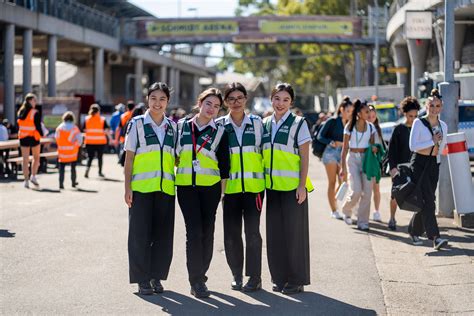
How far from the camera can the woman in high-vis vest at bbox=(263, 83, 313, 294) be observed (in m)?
8.28

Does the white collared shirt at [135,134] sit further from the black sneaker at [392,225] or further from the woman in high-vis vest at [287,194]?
the black sneaker at [392,225]

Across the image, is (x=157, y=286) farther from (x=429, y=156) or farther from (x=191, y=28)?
(x=191, y=28)

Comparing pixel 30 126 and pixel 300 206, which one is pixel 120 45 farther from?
pixel 300 206

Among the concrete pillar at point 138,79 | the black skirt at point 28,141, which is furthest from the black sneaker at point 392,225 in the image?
the concrete pillar at point 138,79

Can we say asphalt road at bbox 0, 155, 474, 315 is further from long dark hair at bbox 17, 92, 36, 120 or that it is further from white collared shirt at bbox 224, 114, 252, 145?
long dark hair at bbox 17, 92, 36, 120

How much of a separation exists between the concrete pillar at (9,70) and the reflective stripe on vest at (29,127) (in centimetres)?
1807

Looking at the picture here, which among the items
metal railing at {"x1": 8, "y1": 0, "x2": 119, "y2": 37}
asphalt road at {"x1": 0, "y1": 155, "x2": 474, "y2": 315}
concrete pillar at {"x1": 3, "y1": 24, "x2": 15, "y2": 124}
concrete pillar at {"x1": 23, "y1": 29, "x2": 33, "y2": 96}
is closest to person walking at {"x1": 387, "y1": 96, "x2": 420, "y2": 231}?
asphalt road at {"x1": 0, "y1": 155, "x2": 474, "y2": 315}

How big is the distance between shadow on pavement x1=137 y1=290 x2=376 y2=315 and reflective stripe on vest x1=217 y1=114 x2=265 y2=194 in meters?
0.93

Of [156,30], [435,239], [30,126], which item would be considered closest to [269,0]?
[156,30]

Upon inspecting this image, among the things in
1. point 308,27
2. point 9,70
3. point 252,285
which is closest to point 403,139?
point 252,285

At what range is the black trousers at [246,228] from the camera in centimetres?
834

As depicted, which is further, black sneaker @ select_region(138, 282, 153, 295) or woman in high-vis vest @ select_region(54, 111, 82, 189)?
woman in high-vis vest @ select_region(54, 111, 82, 189)

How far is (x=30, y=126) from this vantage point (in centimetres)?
1877

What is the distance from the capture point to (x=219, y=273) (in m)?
9.35
